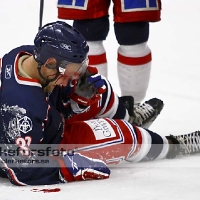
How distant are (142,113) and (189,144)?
276mm

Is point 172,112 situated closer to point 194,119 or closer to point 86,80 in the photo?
point 194,119

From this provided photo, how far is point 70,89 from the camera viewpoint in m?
2.29

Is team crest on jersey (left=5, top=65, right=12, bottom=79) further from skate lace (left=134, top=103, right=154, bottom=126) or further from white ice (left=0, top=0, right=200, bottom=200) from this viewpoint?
skate lace (left=134, top=103, right=154, bottom=126)

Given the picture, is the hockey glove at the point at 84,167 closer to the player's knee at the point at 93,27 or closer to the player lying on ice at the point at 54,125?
the player lying on ice at the point at 54,125

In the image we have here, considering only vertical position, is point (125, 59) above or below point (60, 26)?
below

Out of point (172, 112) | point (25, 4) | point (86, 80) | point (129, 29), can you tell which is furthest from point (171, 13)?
point (86, 80)

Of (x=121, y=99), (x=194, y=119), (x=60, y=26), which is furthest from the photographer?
(x=194, y=119)

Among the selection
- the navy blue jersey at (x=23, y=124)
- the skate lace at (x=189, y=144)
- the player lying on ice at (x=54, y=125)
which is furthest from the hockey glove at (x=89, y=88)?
the skate lace at (x=189, y=144)

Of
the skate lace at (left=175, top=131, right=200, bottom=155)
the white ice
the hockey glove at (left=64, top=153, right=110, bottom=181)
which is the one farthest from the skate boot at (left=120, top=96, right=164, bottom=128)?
the hockey glove at (left=64, top=153, right=110, bottom=181)

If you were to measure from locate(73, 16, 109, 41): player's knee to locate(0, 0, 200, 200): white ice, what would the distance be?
43 centimetres

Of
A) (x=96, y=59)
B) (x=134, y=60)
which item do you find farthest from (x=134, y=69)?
(x=96, y=59)

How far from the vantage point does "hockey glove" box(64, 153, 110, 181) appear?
79.2 inches

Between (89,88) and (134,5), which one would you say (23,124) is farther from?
(134,5)

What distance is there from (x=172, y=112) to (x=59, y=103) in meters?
0.81
